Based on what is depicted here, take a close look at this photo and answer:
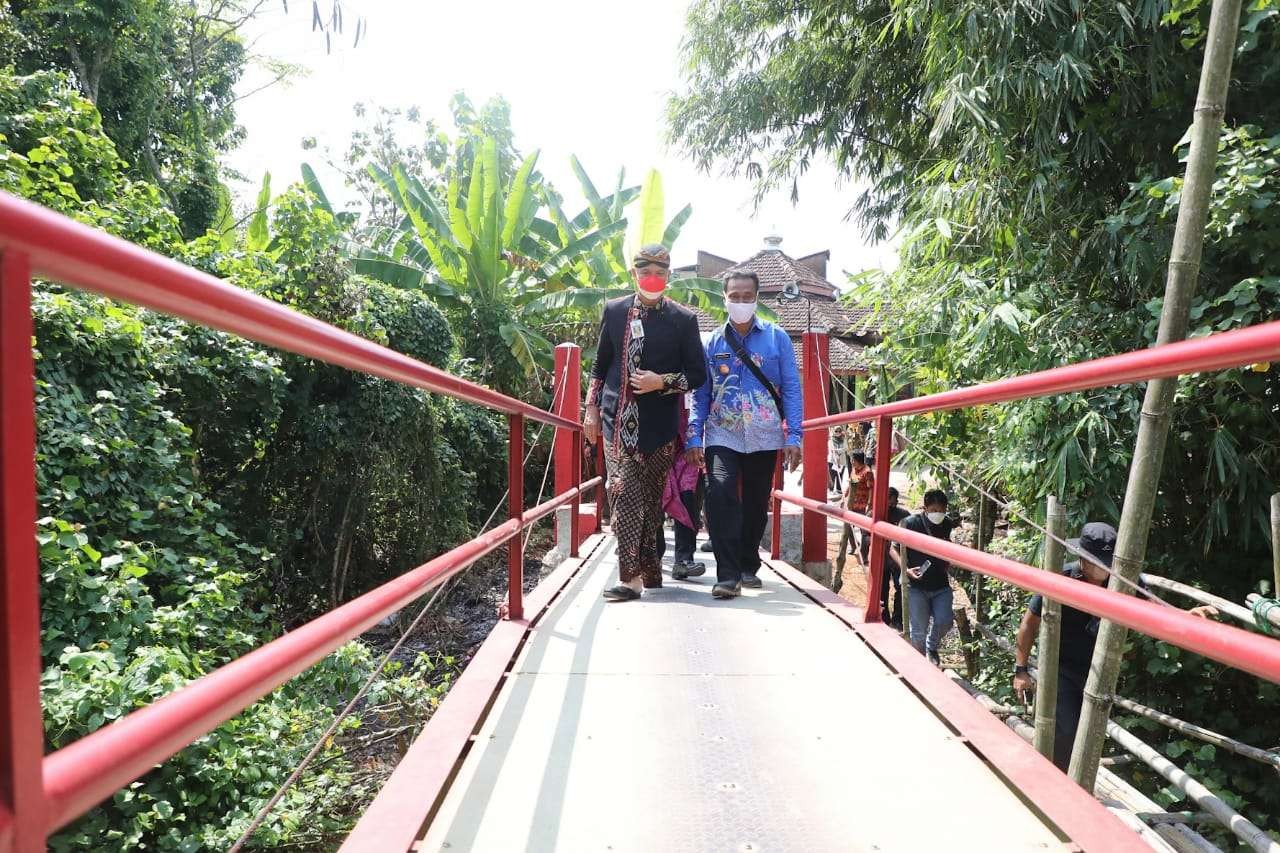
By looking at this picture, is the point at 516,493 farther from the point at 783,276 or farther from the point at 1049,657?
the point at 783,276

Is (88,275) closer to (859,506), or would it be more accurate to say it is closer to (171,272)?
(171,272)

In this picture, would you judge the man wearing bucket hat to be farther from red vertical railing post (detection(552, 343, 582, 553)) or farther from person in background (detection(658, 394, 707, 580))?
red vertical railing post (detection(552, 343, 582, 553))

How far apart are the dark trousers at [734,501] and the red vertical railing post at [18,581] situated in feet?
11.9

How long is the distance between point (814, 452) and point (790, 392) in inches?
35.9

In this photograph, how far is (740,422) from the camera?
4273 mm

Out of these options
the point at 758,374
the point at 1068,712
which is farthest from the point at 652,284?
the point at 1068,712

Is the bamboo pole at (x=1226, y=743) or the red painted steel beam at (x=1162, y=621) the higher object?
the red painted steel beam at (x=1162, y=621)

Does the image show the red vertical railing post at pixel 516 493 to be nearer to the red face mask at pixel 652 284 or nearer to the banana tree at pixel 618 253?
the red face mask at pixel 652 284

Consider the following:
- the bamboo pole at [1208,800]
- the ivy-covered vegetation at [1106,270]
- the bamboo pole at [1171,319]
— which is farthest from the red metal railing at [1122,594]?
the ivy-covered vegetation at [1106,270]

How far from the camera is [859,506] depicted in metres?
9.51

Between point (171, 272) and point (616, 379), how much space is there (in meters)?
3.31

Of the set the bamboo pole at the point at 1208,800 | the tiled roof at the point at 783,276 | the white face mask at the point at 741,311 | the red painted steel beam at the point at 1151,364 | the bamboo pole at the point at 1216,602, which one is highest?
the tiled roof at the point at 783,276

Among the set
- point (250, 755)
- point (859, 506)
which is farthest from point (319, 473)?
point (859, 506)

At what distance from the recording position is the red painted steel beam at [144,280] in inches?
28.7
